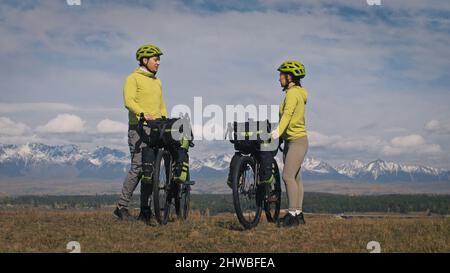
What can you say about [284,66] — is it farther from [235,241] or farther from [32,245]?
[32,245]

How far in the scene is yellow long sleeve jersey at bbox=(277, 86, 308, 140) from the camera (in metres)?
13.1

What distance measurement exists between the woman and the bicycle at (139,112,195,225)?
2.62m

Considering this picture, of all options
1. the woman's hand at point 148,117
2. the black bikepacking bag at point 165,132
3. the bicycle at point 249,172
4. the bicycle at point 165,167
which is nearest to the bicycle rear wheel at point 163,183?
the bicycle at point 165,167

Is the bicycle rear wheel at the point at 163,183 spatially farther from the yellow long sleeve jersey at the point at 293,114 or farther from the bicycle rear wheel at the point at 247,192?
the yellow long sleeve jersey at the point at 293,114

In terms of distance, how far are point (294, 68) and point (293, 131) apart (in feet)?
5.45

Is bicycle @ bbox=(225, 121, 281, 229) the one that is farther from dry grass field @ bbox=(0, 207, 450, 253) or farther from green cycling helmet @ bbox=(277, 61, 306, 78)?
green cycling helmet @ bbox=(277, 61, 306, 78)

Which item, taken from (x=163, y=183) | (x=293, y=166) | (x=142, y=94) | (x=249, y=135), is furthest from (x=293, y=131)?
(x=142, y=94)

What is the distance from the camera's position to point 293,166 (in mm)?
13336

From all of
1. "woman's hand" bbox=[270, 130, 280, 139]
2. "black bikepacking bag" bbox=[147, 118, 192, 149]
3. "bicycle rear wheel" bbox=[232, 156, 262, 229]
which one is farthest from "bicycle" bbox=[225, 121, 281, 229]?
"black bikepacking bag" bbox=[147, 118, 192, 149]

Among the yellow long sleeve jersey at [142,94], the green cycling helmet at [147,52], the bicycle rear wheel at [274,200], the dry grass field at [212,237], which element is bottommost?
the dry grass field at [212,237]

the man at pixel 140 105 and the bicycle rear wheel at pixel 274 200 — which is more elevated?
the man at pixel 140 105

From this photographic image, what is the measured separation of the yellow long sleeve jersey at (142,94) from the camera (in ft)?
43.9

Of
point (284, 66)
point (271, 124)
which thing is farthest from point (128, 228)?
point (284, 66)

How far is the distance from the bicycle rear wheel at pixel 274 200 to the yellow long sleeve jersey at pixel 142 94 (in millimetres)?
3568
